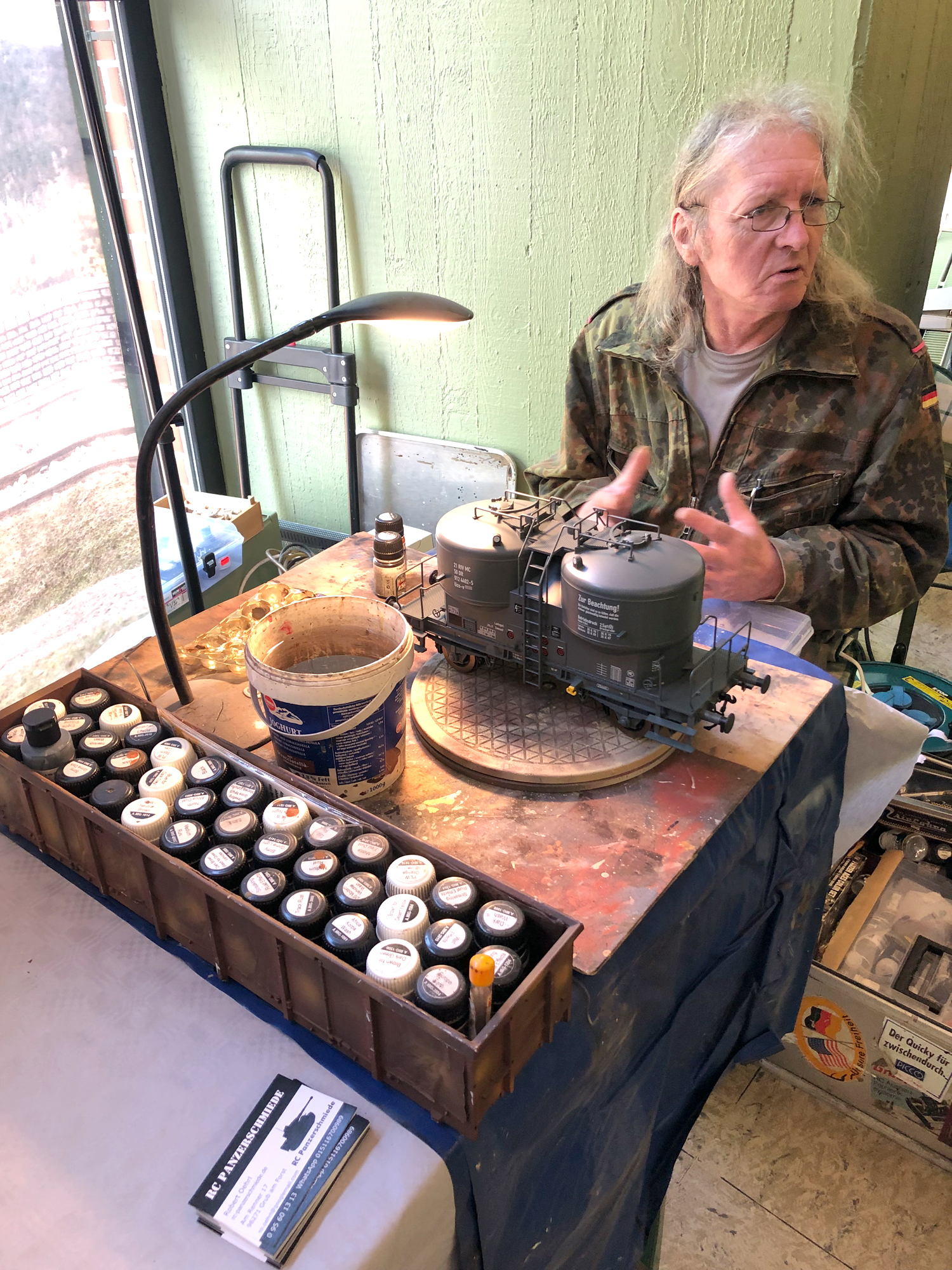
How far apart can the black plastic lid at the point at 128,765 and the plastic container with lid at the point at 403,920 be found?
0.32 metres

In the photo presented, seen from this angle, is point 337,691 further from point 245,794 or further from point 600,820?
point 600,820

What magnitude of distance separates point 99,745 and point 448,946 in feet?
1.48

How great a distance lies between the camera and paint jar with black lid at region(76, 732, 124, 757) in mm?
903

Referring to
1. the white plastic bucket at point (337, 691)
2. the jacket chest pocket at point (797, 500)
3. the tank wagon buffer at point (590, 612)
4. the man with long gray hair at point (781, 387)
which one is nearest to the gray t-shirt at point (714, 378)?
the man with long gray hair at point (781, 387)

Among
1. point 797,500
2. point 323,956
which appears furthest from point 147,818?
point 797,500

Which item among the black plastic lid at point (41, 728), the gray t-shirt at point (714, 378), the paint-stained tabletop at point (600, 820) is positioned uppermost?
the gray t-shirt at point (714, 378)

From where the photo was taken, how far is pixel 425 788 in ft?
3.22

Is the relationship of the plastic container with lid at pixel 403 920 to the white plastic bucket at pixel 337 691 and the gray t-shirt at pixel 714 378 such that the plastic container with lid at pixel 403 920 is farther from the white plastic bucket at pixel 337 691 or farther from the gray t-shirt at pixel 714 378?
the gray t-shirt at pixel 714 378

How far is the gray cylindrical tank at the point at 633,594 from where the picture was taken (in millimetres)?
884

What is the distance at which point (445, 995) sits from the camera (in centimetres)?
65

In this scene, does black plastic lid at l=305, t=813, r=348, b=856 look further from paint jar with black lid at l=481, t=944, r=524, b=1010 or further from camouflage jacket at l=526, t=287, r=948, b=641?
camouflage jacket at l=526, t=287, r=948, b=641

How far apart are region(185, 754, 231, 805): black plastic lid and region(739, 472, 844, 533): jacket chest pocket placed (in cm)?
114

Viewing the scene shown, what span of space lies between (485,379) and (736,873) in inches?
65.7

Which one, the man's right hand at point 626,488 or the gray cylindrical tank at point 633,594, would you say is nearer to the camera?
the gray cylindrical tank at point 633,594
